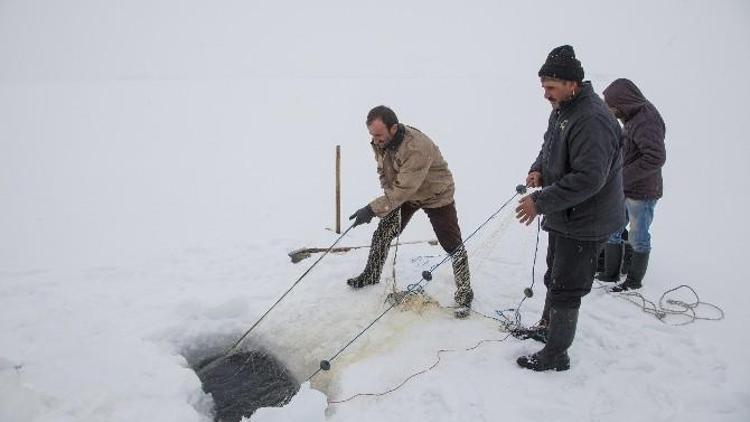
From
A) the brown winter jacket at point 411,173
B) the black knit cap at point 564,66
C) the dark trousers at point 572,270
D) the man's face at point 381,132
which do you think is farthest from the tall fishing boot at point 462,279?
the black knit cap at point 564,66

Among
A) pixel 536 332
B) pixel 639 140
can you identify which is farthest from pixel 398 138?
pixel 639 140

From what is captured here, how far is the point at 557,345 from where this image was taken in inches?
147

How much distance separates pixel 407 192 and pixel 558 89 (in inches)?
61.4

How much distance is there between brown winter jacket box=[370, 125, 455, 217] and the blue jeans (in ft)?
6.67

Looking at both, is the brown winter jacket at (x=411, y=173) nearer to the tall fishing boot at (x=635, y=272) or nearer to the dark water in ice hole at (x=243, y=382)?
the dark water in ice hole at (x=243, y=382)

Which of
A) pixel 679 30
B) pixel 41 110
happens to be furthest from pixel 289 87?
pixel 679 30

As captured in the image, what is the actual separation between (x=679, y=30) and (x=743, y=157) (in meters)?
23.5

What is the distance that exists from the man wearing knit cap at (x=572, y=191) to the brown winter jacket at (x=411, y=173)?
110 centimetres

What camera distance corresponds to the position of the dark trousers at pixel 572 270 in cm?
352

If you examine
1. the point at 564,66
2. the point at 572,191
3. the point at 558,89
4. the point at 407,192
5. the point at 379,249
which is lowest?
the point at 379,249

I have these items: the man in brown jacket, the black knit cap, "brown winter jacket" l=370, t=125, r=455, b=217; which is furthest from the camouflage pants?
the black knit cap

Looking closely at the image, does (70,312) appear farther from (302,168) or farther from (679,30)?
(679,30)

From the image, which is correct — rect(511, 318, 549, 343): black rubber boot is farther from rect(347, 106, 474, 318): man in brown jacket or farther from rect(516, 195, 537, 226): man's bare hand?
rect(516, 195, 537, 226): man's bare hand

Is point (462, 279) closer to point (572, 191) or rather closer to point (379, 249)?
point (379, 249)
